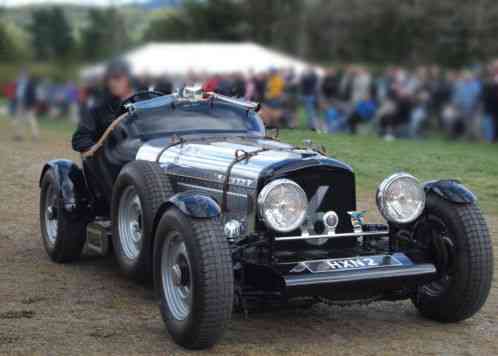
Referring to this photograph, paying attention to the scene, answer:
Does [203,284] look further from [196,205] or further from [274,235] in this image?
[274,235]

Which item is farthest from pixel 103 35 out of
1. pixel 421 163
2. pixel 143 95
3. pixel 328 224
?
pixel 328 224

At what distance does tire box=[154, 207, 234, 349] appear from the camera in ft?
18.0

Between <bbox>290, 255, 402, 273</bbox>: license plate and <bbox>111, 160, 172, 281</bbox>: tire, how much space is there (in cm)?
119

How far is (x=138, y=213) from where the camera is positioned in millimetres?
7066

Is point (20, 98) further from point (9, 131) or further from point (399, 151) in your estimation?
point (399, 151)

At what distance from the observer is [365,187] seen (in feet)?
41.5

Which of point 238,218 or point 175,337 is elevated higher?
point 238,218

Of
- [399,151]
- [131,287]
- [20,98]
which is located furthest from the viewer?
[20,98]

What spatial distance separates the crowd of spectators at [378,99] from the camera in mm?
20172

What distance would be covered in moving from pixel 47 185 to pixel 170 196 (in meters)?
2.51

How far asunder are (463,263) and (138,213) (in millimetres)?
2560

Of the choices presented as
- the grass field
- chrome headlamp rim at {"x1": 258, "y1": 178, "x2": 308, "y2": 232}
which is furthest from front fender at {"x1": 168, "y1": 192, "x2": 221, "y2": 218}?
the grass field

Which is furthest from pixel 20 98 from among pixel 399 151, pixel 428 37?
pixel 428 37

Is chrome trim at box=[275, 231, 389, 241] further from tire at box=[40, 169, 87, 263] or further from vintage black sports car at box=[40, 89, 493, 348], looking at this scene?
tire at box=[40, 169, 87, 263]
